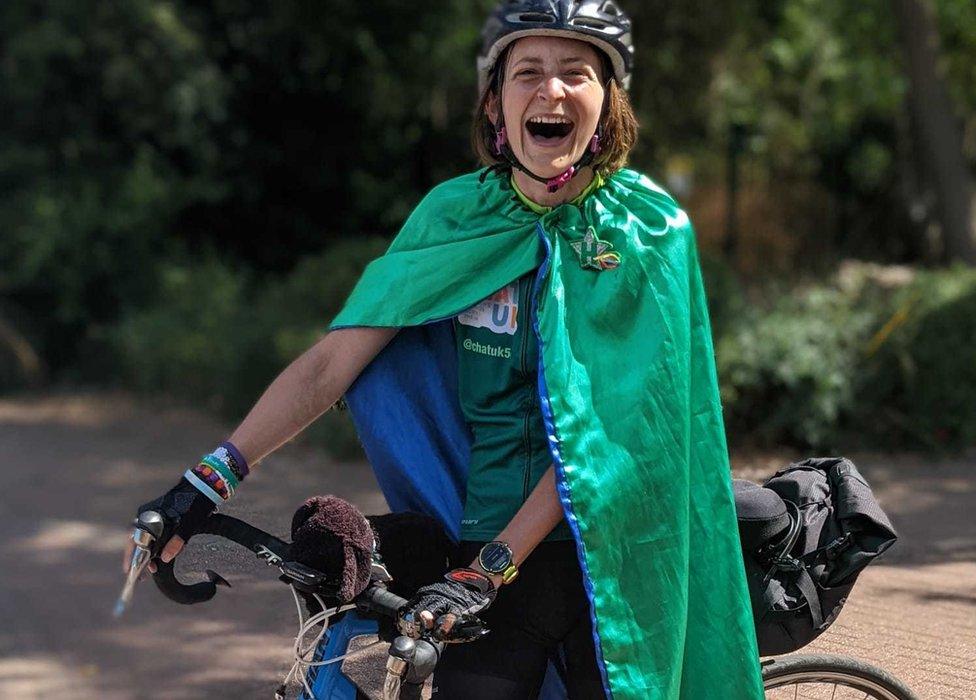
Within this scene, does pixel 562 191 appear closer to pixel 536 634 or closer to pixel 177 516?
pixel 536 634

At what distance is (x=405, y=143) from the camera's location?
11430 mm

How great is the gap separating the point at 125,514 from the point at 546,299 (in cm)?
500

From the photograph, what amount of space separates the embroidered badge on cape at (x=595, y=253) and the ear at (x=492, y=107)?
36cm

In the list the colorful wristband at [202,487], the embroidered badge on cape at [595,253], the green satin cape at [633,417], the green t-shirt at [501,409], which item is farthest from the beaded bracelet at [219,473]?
the embroidered badge on cape at [595,253]

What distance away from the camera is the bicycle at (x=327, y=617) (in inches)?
85.0

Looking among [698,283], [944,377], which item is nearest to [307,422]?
[698,283]

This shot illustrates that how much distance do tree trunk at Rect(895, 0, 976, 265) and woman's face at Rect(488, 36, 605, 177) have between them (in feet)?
30.8

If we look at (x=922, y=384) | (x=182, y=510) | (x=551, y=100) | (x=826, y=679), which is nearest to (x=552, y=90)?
(x=551, y=100)

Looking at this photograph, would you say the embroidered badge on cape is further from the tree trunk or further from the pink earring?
the tree trunk

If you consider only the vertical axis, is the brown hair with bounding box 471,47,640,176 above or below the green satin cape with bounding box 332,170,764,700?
above

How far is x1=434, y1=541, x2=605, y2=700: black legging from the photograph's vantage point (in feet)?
8.25

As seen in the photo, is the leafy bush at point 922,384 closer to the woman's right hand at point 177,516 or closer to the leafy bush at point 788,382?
the leafy bush at point 788,382

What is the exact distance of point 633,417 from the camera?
244 centimetres

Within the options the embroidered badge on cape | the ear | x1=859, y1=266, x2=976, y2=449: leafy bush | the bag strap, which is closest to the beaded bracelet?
the embroidered badge on cape
